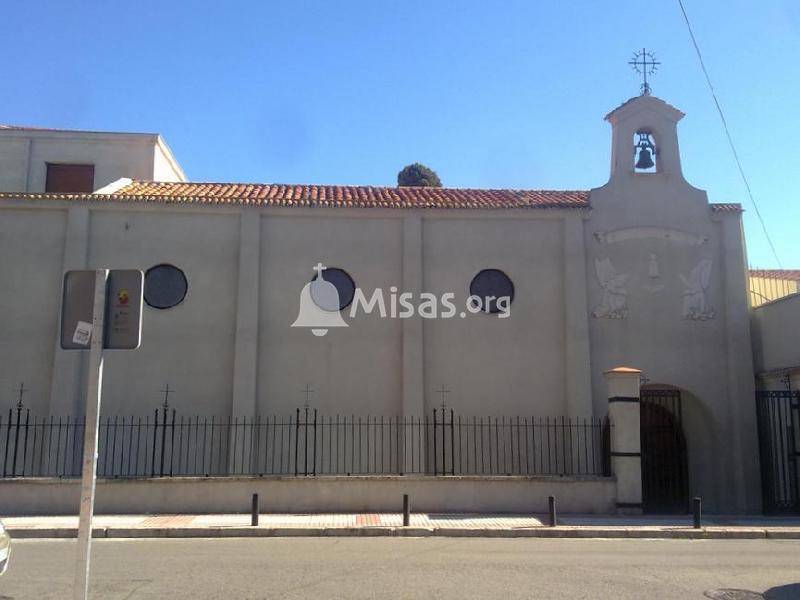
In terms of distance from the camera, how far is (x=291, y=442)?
17812 mm

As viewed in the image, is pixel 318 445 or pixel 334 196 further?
pixel 334 196

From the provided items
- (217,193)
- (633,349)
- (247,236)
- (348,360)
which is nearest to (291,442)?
(348,360)

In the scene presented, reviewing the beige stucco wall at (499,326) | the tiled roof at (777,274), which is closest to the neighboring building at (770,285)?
the tiled roof at (777,274)

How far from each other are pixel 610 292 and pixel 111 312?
1518cm

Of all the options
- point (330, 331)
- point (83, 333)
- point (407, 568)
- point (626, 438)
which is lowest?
point (407, 568)

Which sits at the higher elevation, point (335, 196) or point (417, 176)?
point (417, 176)

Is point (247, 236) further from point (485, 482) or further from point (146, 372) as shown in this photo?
point (485, 482)

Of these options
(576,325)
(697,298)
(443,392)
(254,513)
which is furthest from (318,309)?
(697,298)

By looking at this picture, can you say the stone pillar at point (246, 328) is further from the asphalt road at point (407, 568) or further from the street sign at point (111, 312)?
the street sign at point (111, 312)

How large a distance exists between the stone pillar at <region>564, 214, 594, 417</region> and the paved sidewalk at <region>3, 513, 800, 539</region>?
444 centimetres

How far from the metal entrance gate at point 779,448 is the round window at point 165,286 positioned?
1377cm

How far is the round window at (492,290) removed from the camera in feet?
62.1

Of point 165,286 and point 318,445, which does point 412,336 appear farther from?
point 165,286

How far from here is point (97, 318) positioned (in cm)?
576
